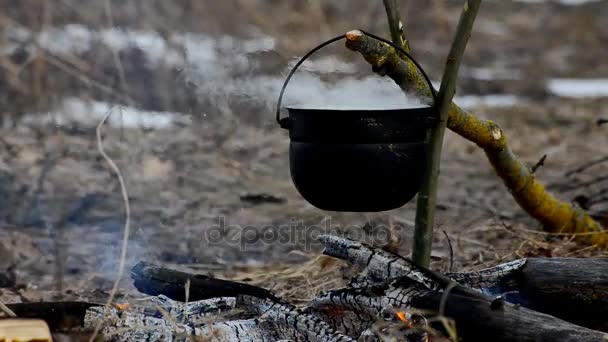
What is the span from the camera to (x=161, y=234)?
4867 millimetres

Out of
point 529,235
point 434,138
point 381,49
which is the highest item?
point 381,49

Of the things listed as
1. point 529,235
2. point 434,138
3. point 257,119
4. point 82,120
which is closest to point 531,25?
point 257,119

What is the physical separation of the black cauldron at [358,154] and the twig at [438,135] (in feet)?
0.38

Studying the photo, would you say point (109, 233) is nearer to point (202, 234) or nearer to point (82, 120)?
point (202, 234)

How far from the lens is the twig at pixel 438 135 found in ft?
9.95

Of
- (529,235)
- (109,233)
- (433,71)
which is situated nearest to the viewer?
(529,235)

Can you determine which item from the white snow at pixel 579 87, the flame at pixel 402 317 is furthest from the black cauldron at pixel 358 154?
the white snow at pixel 579 87

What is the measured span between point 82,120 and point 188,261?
296 centimetres

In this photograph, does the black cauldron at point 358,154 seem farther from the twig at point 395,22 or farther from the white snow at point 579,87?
the white snow at point 579,87

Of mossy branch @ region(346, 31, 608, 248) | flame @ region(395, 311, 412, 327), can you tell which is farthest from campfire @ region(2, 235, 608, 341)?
mossy branch @ region(346, 31, 608, 248)

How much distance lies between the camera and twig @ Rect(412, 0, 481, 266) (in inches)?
119

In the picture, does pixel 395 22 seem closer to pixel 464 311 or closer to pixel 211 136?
pixel 464 311

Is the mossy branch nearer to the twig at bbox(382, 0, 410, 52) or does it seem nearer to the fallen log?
the twig at bbox(382, 0, 410, 52)

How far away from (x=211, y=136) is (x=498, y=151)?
4006mm
